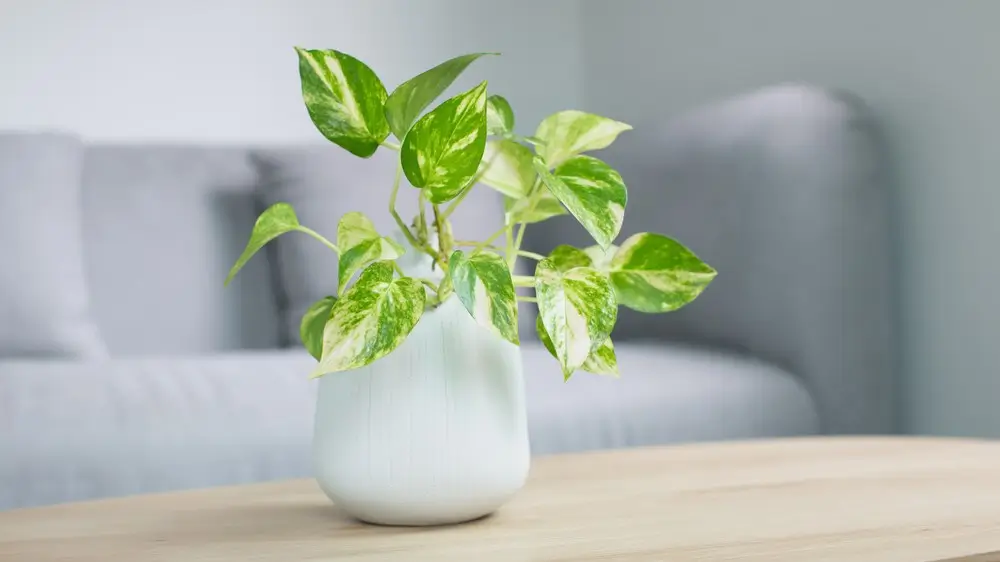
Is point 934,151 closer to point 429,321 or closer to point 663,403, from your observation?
point 663,403

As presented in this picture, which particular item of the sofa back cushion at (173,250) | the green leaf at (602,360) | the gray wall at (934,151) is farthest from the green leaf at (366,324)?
the sofa back cushion at (173,250)

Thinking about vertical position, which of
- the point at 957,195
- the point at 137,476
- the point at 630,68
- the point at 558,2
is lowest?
the point at 137,476

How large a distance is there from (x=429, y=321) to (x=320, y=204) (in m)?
1.36

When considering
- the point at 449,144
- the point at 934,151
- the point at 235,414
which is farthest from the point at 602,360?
the point at 934,151

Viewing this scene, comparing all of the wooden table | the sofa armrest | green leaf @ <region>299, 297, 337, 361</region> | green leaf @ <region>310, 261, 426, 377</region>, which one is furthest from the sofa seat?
green leaf @ <region>310, 261, 426, 377</region>

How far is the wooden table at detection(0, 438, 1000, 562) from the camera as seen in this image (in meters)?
0.62

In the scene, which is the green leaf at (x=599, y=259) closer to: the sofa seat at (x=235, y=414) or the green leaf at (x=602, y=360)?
the green leaf at (x=602, y=360)

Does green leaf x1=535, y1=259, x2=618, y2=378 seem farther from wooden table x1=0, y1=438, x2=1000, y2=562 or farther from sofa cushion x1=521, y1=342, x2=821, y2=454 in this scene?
sofa cushion x1=521, y1=342, x2=821, y2=454

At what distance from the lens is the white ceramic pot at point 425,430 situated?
26.1 inches

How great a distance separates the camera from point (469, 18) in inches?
107

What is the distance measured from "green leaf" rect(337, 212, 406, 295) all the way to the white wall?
1.89m

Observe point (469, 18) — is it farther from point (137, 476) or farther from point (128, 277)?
point (137, 476)

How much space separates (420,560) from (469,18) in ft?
7.44

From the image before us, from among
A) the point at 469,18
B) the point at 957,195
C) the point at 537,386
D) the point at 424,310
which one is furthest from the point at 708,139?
the point at 424,310
